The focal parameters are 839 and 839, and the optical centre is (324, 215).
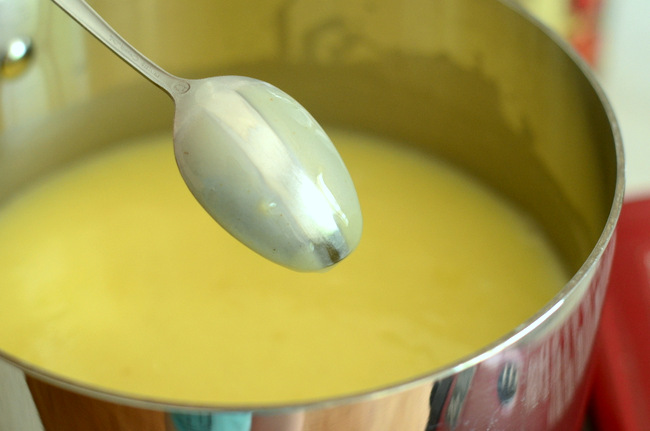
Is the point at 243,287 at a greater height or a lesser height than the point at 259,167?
lesser

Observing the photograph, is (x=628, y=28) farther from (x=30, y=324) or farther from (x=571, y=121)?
(x=30, y=324)

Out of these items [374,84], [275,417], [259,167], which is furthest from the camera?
[374,84]

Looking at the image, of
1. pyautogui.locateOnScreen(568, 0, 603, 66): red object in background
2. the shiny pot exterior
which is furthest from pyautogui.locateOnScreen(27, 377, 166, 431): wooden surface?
pyautogui.locateOnScreen(568, 0, 603, 66): red object in background

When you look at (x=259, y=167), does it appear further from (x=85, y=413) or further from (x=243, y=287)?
(x=243, y=287)

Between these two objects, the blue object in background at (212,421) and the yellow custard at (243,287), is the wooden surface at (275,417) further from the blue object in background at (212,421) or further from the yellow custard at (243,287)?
the yellow custard at (243,287)

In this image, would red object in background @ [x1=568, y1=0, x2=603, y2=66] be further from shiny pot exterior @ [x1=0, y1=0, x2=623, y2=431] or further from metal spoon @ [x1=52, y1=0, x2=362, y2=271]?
metal spoon @ [x1=52, y1=0, x2=362, y2=271]

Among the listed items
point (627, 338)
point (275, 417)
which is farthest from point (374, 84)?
point (275, 417)
